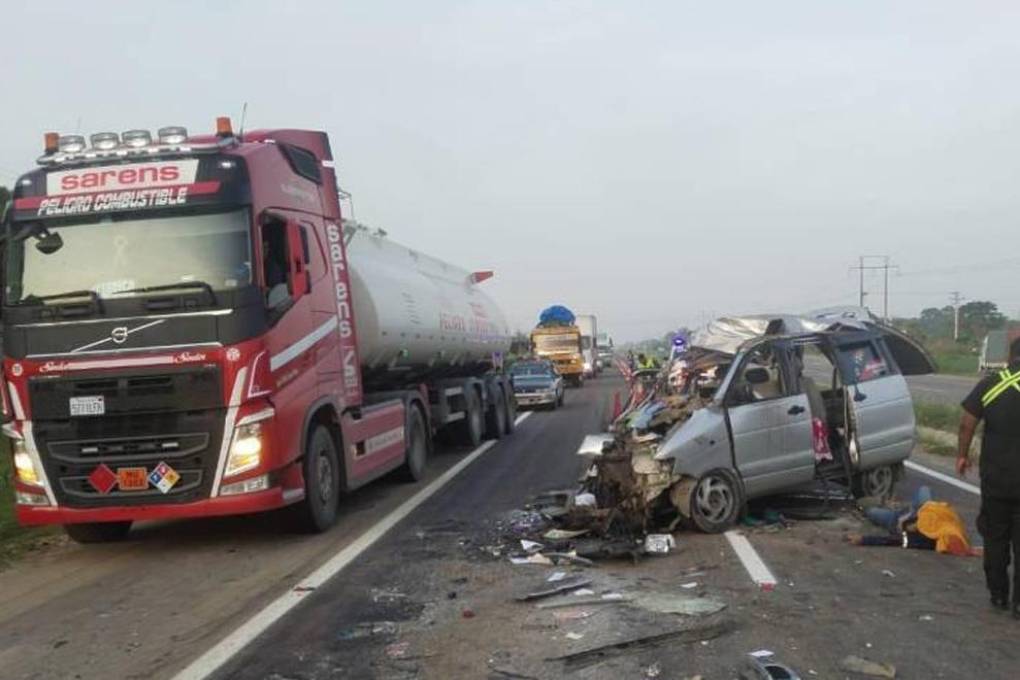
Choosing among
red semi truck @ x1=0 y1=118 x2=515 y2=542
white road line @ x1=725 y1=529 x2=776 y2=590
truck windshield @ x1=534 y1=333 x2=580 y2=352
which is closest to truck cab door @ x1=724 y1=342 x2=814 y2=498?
white road line @ x1=725 y1=529 x2=776 y2=590

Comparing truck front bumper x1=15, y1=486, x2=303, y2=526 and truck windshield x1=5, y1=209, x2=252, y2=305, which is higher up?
truck windshield x1=5, y1=209, x2=252, y2=305

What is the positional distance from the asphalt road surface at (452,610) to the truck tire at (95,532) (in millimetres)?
204

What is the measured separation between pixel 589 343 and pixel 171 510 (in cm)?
4799

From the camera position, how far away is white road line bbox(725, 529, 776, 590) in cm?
688

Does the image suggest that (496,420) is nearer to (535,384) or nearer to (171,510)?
(535,384)

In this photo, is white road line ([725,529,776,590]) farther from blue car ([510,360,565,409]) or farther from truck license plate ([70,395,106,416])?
blue car ([510,360,565,409])

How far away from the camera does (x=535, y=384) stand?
28.0 meters

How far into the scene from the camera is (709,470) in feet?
28.7

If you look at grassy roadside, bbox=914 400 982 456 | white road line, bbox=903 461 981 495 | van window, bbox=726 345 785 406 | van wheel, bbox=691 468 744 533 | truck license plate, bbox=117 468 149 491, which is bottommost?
white road line, bbox=903 461 981 495

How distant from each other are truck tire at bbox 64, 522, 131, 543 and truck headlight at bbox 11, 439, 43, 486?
91cm

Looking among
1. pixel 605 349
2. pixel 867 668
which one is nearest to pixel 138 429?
pixel 867 668

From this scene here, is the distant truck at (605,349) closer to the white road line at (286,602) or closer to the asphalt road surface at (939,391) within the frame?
the asphalt road surface at (939,391)

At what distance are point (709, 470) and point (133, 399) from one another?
5181 millimetres

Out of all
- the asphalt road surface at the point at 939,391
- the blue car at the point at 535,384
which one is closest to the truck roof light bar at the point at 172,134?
the blue car at the point at 535,384
